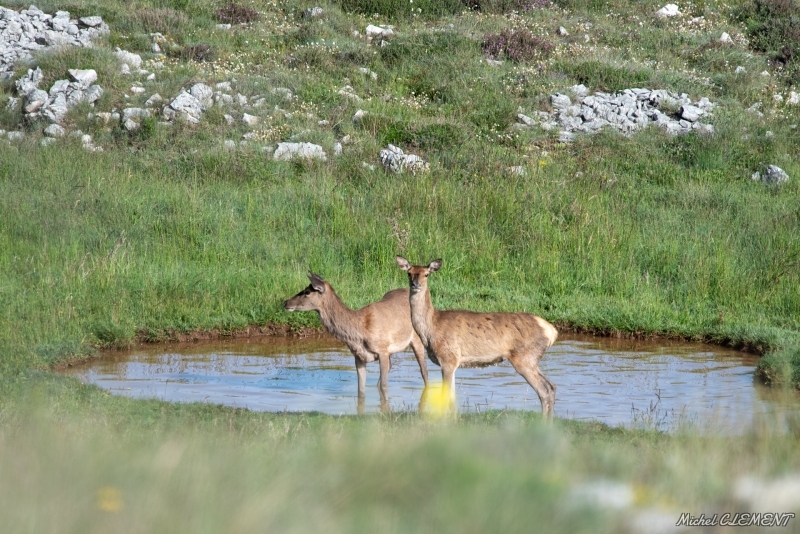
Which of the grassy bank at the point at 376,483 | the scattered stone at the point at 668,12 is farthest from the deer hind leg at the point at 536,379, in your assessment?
the scattered stone at the point at 668,12

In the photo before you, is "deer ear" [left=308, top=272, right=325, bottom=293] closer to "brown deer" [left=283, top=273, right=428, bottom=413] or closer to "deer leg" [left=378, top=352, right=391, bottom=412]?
"brown deer" [left=283, top=273, right=428, bottom=413]

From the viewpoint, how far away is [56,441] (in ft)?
15.1

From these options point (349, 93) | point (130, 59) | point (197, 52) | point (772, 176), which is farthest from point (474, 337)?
point (197, 52)

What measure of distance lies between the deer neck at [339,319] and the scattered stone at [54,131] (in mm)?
10448

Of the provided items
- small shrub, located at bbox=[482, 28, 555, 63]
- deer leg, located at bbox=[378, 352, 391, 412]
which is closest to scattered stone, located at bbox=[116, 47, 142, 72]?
small shrub, located at bbox=[482, 28, 555, 63]

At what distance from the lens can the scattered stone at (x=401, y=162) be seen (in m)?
18.3

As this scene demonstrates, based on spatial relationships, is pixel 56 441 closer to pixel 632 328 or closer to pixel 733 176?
pixel 632 328

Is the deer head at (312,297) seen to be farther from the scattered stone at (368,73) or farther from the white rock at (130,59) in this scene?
the scattered stone at (368,73)

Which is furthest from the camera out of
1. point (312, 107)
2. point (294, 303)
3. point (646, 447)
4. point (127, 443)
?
point (312, 107)

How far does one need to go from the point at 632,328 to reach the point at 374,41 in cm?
1461

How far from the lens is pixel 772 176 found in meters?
19.2

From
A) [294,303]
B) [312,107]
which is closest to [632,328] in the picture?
[294,303]

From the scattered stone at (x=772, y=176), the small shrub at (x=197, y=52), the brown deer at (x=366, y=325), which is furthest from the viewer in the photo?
the small shrub at (x=197, y=52)
